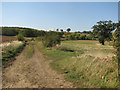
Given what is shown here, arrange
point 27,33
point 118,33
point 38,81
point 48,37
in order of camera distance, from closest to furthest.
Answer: point 118,33 → point 38,81 → point 48,37 → point 27,33

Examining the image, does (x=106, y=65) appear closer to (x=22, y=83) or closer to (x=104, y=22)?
(x=22, y=83)

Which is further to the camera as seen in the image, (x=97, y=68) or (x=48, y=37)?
(x=48, y=37)

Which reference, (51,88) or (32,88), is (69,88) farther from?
(32,88)

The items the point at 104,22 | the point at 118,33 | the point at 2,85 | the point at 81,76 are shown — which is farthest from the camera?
the point at 104,22

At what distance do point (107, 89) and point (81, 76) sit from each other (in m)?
2.74

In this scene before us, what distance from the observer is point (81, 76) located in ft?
30.0

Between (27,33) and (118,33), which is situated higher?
(27,33)

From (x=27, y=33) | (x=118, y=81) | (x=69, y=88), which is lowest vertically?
(x=69, y=88)

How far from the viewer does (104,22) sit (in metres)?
54.5

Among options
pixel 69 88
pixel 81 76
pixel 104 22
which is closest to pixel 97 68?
pixel 81 76

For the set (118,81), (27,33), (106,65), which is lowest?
(118,81)

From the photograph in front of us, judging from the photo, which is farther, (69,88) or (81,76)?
(81,76)

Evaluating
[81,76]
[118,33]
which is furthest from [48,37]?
[118,33]

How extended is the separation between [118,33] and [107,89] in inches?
124
